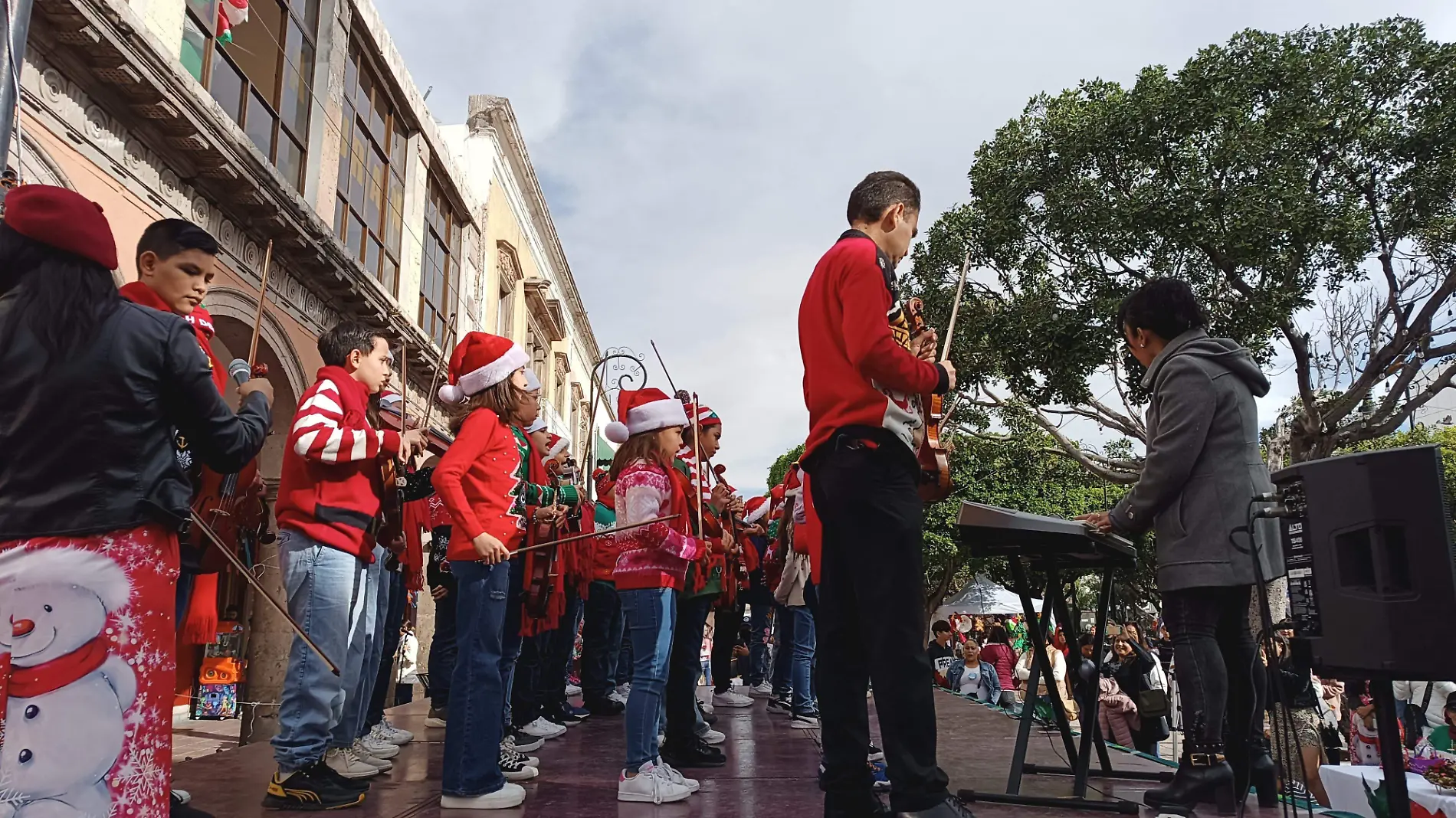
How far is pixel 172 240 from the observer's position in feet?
9.57

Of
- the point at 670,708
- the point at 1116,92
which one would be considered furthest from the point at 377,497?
the point at 1116,92

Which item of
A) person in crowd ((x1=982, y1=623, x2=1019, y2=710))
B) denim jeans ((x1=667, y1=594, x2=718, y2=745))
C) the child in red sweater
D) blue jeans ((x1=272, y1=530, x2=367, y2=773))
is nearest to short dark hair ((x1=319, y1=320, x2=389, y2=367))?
the child in red sweater

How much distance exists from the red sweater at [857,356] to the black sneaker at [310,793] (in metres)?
2.27

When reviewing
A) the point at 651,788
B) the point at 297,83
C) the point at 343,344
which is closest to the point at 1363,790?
the point at 651,788

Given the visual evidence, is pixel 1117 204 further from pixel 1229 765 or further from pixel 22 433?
pixel 22 433

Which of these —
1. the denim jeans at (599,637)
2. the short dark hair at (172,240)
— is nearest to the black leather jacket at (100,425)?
the short dark hair at (172,240)

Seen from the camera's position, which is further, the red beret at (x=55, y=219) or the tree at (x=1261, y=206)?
the tree at (x=1261, y=206)

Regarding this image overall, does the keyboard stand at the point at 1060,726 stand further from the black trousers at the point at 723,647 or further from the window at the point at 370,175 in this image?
the window at the point at 370,175

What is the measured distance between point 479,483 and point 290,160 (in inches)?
368

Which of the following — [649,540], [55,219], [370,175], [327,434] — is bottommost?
[649,540]

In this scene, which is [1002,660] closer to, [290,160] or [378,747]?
[378,747]

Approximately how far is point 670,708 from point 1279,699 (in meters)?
2.81

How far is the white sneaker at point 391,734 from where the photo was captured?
5.31 m

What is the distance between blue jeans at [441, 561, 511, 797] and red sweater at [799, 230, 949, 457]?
150cm
